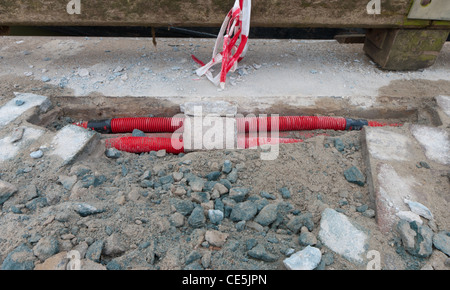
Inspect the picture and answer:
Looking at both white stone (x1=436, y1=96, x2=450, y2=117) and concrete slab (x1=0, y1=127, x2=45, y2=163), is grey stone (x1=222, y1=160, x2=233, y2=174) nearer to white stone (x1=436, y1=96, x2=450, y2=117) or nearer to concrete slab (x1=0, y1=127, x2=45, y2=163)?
concrete slab (x1=0, y1=127, x2=45, y2=163)

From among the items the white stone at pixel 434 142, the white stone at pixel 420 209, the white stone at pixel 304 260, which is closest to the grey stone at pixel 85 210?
the white stone at pixel 304 260

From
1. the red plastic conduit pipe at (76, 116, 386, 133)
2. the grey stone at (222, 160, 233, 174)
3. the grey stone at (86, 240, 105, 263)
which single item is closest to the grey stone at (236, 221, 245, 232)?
the grey stone at (222, 160, 233, 174)

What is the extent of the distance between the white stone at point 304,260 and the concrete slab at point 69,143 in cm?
179

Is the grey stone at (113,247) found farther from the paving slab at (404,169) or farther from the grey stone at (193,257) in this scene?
the paving slab at (404,169)

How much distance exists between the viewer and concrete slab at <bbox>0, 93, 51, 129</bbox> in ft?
9.00

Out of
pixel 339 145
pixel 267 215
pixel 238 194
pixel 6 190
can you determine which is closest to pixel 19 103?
pixel 6 190

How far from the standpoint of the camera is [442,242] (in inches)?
68.5

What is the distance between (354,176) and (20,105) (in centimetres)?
309

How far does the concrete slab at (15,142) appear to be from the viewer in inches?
93.1

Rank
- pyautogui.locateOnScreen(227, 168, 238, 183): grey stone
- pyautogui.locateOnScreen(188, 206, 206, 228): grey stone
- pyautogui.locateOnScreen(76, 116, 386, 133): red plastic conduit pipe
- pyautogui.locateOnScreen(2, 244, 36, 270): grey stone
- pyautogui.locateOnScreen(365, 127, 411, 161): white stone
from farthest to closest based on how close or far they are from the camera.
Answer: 1. pyautogui.locateOnScreen(76, 116, 386, 133): red plastic conduit pipe
2. pyautogui.locateOnScreen(365, 127, 411, 161): white stone
3. pyautogui.locateOnScreen(227, 168, 238, 183): grey stone
4. pyautogui.locateOnScreen(188, 206, 206, 228): grey stone
5. pyautogui.locateOnScreen(2, 244, 36, 270): grey stone

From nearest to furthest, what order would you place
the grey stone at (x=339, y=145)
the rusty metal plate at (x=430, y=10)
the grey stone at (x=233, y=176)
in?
the grey stone at (x=233, y=176), the grey stone at (x=339, y=145), the rusty metal plate at (x=430, y=10)

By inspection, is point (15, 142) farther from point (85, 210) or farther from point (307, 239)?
point (307, 239)

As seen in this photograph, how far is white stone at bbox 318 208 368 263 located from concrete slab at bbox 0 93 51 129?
279cm
